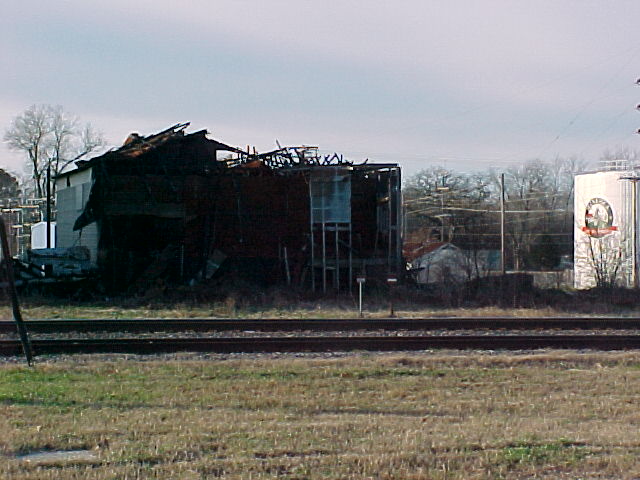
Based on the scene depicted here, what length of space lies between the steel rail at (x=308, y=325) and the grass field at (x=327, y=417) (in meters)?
4.58

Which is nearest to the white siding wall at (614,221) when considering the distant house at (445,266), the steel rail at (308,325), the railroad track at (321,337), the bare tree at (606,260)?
the bare tree at (606,260)

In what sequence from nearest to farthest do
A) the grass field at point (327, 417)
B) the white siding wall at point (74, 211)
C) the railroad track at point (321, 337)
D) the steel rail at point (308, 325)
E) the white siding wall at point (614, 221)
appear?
1. the grass field at point (327, 417)
2. the railroad track at point (321, 337)
3. the steel rail at point (308, 325)
4. the white siding wall at point (74, 211)
5. the white siding wall at point (614, 221)

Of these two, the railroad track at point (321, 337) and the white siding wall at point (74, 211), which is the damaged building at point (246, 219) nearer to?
the white siding wall at point (74, 211)

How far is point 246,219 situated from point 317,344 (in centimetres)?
1858

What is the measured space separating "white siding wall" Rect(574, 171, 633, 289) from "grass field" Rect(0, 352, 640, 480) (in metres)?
30.3

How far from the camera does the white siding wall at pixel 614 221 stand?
43.9 metres

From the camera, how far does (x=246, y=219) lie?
113ft

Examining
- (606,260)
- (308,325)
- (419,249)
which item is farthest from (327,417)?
(419,249)

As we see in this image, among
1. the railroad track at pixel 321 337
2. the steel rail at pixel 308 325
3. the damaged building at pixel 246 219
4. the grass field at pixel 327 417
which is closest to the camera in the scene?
the grass field at pixel 327 417

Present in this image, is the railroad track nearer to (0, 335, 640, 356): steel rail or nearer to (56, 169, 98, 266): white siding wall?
(0, 335, 640, 356): steel rail

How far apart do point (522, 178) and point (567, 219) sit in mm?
11797

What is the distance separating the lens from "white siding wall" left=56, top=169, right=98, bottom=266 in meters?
35.8

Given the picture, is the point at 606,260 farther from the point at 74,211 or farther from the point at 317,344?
the point at 317,344

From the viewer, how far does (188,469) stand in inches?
280
